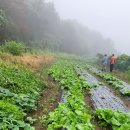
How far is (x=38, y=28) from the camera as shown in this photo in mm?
61531

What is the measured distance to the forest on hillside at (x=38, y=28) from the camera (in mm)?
41281

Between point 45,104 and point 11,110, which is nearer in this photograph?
point 11,110

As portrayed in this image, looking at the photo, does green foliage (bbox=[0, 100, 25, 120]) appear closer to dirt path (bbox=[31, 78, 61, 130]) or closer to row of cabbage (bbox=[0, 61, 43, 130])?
row of cabbage (bbox=[0, 61, 43, 130])

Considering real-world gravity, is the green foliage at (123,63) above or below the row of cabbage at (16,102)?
below

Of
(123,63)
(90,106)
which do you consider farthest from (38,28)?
(90,106)

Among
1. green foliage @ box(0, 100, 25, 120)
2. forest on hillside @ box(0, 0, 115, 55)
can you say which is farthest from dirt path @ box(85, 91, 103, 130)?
forest on hillside @ box(0, 0, 115, 55)

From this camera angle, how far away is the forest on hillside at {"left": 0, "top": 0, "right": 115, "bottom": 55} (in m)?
41.3

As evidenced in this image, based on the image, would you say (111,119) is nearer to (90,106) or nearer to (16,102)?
(90,106)

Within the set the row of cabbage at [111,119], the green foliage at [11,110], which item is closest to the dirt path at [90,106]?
the row of cabbage at [111,119]

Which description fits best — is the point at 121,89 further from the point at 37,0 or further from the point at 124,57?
the point at 37,0

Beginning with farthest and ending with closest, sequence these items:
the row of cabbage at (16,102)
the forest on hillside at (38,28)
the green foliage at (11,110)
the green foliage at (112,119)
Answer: the forest on hillside at (38,28)
the green foliage at (112,119)
the green foliage at (11,110)
the row of cabbage at (16,102)

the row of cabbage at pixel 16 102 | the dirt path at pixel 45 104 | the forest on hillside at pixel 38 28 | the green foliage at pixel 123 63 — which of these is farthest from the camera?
the forest on hillside at pixel 38 28

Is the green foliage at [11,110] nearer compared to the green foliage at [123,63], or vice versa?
the green foliage at [11,110]

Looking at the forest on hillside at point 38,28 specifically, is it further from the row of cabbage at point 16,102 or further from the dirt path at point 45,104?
the row of cabbage at point 16,102
